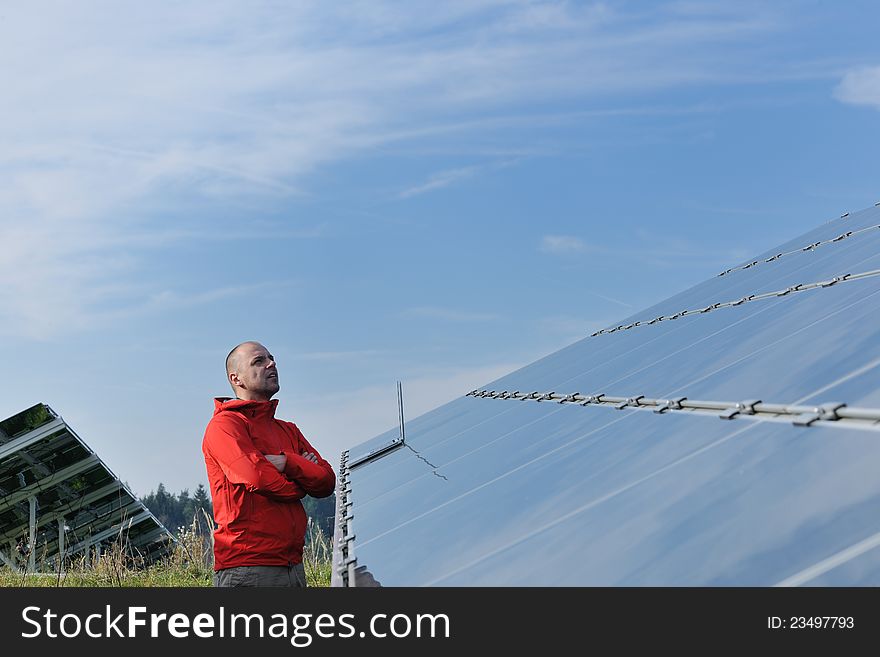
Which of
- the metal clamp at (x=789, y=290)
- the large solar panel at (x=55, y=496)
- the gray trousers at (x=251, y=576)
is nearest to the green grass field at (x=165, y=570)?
the large solar panel at (x=55, y=496)

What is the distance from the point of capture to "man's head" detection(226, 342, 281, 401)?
5184 millimetres

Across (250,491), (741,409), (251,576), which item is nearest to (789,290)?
(741,409)

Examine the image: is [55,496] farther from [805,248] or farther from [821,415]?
[821,415]

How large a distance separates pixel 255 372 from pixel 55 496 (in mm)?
12480

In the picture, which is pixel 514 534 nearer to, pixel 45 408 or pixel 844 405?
pixel 844 405

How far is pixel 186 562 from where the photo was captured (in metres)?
10.8

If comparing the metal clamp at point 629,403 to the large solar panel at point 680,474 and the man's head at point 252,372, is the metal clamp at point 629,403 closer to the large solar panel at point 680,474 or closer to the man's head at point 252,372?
the large solar panel at point 680,474

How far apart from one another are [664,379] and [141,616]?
3077 millimetres

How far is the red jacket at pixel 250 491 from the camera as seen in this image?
4.80 meters

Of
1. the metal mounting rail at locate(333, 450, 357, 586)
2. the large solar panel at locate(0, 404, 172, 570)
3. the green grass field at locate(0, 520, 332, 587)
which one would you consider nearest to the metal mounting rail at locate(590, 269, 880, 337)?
the metal mounting rail at locate(333, 450, 357, 586)

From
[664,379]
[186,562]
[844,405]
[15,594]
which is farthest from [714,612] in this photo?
[186,562]

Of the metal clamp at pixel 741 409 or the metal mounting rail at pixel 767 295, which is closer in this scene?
the metal clamp at pixel 741 409

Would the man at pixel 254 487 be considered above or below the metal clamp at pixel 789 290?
below

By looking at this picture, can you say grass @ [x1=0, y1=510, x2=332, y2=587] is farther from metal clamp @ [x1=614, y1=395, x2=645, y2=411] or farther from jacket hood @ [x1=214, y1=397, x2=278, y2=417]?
metal clamp @ [x1=614, y1=395, x2=645, y2=411]
